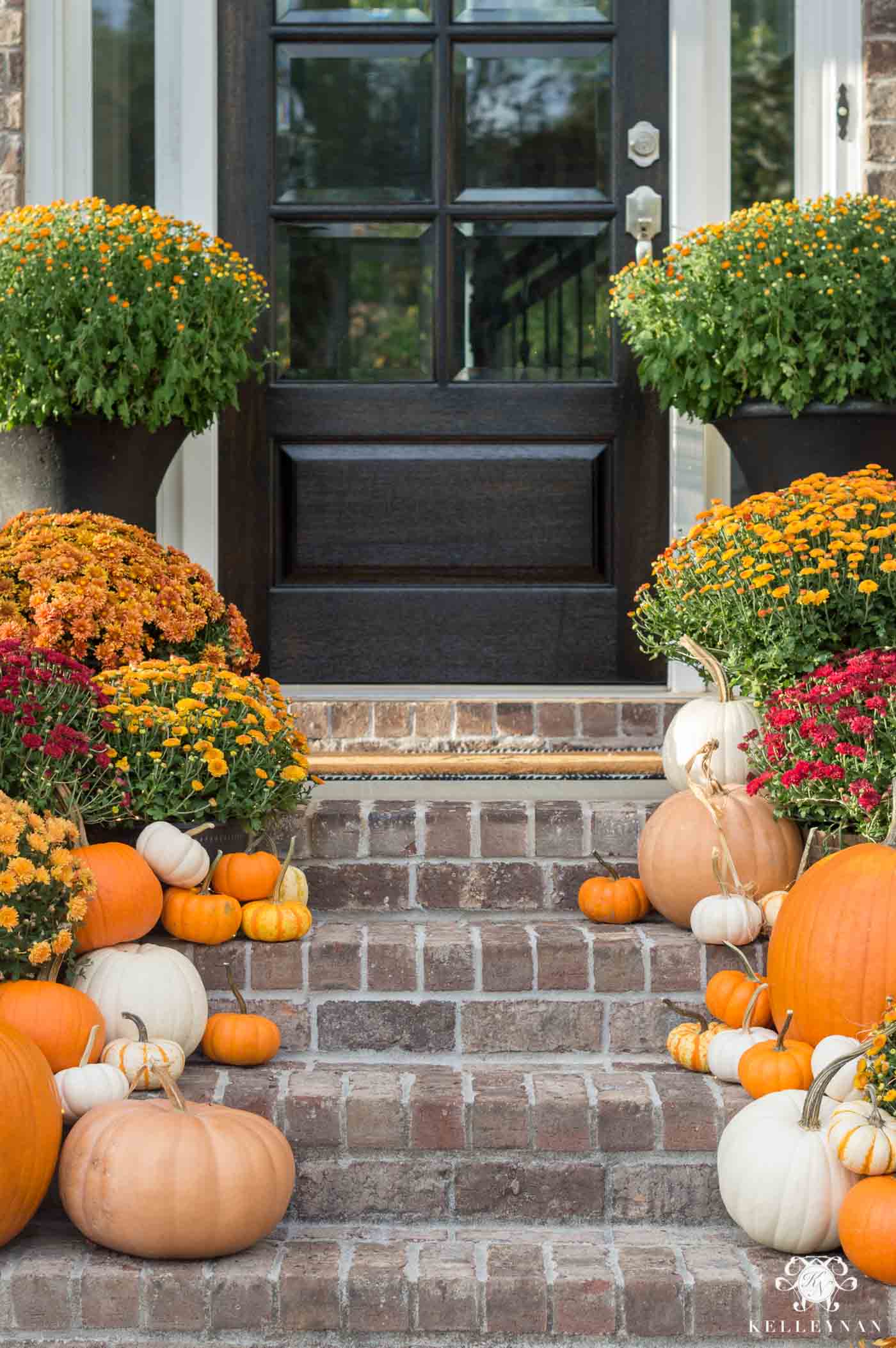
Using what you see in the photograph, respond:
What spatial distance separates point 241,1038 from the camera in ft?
8.79

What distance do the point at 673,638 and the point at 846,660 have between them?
520 mm

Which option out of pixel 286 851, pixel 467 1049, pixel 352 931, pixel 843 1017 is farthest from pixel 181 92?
pixel 843 1017

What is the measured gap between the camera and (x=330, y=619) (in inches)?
173

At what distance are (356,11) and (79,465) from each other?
160 cm

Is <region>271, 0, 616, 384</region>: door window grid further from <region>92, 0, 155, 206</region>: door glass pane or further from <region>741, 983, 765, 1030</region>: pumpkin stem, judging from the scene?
<region>741, 983, 765, 1030</region>: pumpkin stem

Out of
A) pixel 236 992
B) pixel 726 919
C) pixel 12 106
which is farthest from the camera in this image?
pixel 12 106

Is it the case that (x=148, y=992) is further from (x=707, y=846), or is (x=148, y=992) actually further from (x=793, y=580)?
(x=793, y=580)

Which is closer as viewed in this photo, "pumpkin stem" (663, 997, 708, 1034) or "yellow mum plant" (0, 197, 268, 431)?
"pumpkin stem" (663, 997, 708, 1034)

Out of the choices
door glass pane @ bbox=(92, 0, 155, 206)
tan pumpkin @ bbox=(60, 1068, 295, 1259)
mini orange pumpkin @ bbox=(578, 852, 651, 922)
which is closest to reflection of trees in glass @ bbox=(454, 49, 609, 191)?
door glass pane @ bbox=(92, 0, 155, 206)

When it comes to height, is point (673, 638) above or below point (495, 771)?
above

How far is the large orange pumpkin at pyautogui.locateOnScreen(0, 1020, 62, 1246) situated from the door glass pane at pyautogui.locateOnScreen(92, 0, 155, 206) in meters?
2.86

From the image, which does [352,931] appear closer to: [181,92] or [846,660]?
[846,660]

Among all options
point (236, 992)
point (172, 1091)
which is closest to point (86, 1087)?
point (172, 1091)

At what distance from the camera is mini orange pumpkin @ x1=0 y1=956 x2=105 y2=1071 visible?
2.48 meters
